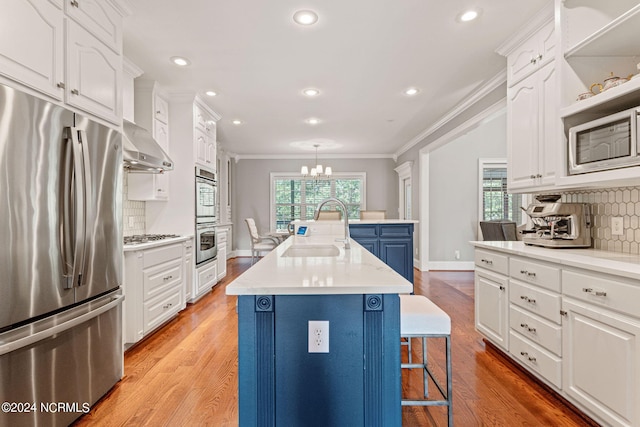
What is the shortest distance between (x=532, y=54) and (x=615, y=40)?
61cm

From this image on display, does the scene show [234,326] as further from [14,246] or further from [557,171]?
[557,171]

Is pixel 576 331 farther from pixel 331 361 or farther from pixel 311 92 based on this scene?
pixel 311 92

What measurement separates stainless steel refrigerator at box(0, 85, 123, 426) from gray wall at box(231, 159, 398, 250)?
6.21 meters

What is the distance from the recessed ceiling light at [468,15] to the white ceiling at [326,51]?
5 centimetres

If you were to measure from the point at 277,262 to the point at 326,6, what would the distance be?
1807 mm

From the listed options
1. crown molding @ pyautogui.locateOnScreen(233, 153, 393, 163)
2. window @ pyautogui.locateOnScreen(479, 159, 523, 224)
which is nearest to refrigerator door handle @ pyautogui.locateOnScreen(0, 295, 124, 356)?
window @ pyautogui.locateOnScreen(479, 159, 523, 224)

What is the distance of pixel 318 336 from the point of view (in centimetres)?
120

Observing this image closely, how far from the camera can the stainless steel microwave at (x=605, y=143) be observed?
1.67 meters

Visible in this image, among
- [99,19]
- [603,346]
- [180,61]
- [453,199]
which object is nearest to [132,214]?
[180,61]

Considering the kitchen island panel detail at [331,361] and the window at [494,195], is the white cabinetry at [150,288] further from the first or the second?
the window at [494,195]

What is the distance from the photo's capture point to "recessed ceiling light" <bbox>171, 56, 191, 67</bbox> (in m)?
3.03

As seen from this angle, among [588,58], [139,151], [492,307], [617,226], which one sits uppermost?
[588,58]

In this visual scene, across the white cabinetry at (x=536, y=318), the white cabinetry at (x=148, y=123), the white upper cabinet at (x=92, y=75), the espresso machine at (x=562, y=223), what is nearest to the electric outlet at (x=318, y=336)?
the white cabinetry at (x=536, y=318)

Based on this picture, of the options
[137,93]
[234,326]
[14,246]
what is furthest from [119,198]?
[137,93]
